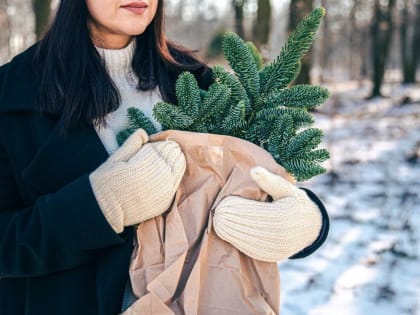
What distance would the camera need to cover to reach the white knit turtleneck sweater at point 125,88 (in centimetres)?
152

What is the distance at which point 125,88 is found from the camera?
62.6 inches

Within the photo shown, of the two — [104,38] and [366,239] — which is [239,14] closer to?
[366,239]

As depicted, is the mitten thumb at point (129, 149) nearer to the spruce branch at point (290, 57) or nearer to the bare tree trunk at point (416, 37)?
the spruce branch at point (290, 57)

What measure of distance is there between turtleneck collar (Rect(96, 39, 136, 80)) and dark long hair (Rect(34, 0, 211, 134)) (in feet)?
0.06

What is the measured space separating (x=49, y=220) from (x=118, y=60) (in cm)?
52

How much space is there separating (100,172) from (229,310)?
39 cm

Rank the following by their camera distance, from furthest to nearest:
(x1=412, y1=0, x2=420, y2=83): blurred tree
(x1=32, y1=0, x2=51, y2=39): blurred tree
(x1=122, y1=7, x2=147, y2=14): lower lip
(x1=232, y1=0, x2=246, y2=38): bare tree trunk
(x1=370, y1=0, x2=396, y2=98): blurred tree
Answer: (x1=370, y1=0, x2=396, y2=98): blurred tree → (x1=412, y1=0, x2=420, y2=83): blurred tree → (x1=232, y1=0, x2=246, y2=38): bare tree trunk → (x1=32, y1=0, x2=51, y2=39): blurred tree → (x1=122, y1=7, x2=147, y2=14): lower lip

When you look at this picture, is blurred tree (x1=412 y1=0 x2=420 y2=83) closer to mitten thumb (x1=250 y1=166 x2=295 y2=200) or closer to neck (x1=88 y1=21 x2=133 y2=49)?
neck (x1=88 y1=21 x2=133 y2=49)

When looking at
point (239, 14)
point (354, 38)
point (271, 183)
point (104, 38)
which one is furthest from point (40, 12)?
point (354, 38)

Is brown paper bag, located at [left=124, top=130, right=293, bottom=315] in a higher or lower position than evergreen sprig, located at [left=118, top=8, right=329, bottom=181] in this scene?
lower

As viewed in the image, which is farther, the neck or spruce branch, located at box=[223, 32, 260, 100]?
the neck

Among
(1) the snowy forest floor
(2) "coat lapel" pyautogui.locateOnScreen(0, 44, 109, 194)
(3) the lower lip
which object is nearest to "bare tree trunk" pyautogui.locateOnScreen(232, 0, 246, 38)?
(1) the snowy forest floor

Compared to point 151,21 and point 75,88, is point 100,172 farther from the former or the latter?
point 151,21

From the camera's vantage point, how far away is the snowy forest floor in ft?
11.4
